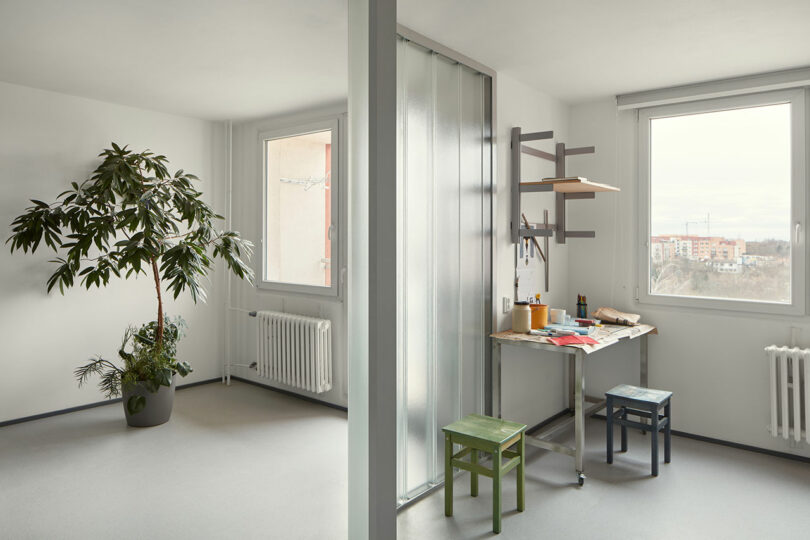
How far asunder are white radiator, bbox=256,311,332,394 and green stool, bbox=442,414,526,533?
174 centimetres

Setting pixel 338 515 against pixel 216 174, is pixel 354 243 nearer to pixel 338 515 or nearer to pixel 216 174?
pixel 338 515

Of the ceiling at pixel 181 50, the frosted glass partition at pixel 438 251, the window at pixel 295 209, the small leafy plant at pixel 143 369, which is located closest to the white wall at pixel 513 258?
the frosted glass partition at pixel 438 251

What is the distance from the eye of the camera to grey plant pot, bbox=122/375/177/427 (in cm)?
390

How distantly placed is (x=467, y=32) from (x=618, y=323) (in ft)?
7.26

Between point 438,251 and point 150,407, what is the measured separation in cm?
251

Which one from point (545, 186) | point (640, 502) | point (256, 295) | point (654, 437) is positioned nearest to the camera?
point (640, 502)

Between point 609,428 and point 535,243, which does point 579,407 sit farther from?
point 535,243

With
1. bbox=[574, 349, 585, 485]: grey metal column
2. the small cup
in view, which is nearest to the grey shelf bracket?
the small cup

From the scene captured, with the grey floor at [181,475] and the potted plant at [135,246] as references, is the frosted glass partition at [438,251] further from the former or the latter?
the potted plant at [135,246]

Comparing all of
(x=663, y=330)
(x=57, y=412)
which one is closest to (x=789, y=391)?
(x=663, y=330)

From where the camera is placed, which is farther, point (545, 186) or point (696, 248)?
point (696, 248)

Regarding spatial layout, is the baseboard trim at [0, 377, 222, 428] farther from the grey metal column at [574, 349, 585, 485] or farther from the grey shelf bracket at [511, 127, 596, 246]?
the grey metal column at [574, 349, 585, 485]

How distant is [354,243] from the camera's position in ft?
6.65

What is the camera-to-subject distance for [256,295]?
16.7 feet
